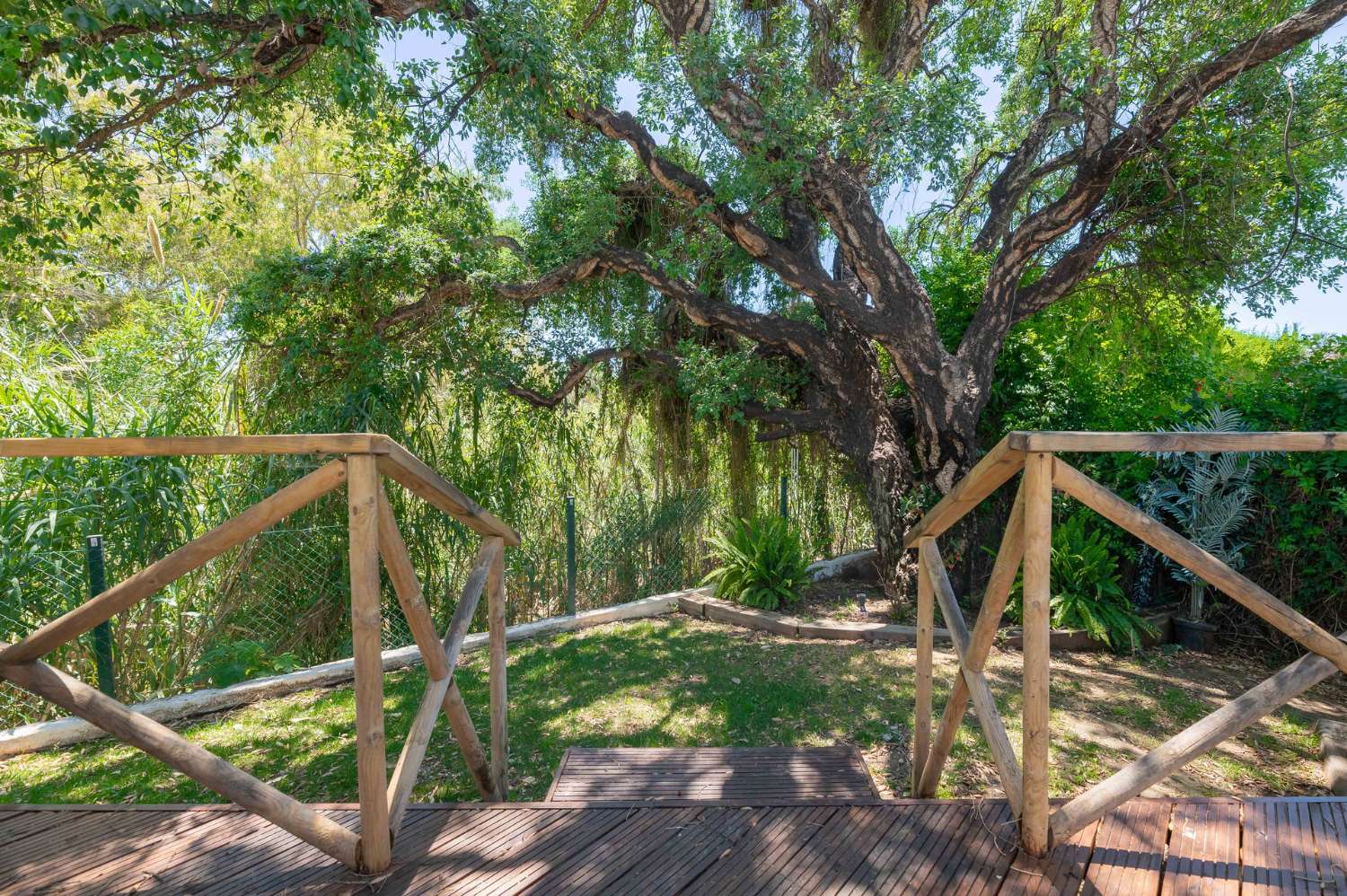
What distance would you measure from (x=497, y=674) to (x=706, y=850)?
4.20 feet

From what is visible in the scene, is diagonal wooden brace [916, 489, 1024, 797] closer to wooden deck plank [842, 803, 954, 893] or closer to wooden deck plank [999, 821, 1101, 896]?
wooden deck plank [999, 821, 1101, 896]

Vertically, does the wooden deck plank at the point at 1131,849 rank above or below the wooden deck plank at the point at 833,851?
below

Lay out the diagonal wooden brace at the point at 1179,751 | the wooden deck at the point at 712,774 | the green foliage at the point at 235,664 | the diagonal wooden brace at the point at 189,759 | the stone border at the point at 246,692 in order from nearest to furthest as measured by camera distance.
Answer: the diagonal wooden brace at the point at 189,759, the diagonal wooden brace at the point at 1179,751, the wooden deck at the point at 712,774, the stone border at the point at 246,692, the green foliage at the point at 235,664

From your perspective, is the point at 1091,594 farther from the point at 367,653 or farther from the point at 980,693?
the point at 367,653

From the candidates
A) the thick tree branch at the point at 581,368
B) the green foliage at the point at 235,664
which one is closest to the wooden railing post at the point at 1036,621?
the green foliage at the point at 235,664

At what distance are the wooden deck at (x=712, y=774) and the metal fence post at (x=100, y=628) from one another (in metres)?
2.84

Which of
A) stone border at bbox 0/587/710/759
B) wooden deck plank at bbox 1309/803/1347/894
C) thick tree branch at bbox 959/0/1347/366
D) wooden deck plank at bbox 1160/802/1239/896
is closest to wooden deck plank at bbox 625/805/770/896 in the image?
wooden deck plank at bbox 1160/802/1239/896

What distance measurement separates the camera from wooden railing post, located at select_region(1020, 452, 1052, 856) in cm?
202

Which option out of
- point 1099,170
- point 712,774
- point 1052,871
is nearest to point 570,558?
point 712,774

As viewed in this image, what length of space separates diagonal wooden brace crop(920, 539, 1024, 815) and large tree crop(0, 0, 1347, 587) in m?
3.69

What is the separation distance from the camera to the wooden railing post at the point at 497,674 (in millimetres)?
3137

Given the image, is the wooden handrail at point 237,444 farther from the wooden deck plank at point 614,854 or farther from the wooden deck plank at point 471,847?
the wooden deck plank at point 614,854

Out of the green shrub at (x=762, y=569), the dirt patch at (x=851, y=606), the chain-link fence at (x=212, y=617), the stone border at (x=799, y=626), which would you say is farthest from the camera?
the green shrub at (x=762, y=569)

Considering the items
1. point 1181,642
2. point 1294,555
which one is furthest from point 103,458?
point 1294,555
